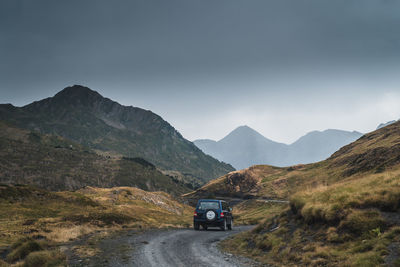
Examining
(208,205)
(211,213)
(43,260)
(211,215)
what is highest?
(208,205)

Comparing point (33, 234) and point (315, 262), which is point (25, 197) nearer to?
point (33, 234)

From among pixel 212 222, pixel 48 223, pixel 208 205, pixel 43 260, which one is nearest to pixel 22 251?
pixel 43 260

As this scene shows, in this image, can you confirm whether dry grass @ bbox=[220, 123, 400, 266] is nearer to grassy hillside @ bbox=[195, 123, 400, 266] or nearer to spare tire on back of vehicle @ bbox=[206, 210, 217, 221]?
grassy hillside @ bbox=[195, 123, 400, 266]

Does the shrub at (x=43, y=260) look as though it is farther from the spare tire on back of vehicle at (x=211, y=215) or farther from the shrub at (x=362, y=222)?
the spare tire on back of vehicle at (x=211, y=215)

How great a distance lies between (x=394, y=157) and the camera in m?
55.3

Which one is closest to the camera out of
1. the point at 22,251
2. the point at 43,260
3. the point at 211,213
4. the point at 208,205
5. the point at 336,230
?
the point at 43,260

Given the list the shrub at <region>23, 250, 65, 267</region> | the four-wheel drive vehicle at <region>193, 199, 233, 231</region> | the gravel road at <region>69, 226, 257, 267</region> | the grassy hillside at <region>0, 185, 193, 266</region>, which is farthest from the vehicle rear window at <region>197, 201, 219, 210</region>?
the shrub at <region>23, 250, 65, 267</region>

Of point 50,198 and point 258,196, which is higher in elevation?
point 50,198

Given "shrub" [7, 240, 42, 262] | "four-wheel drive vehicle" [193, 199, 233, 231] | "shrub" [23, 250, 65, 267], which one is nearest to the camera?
"shrub" [23, 250, 65, 267]

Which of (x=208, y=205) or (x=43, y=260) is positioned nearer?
(x=43, y=260)

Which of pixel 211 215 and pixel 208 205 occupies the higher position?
pixel 208 205

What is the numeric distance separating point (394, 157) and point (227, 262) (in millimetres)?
57730

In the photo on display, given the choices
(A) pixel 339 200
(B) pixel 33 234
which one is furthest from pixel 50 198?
(A) pixel 339 200

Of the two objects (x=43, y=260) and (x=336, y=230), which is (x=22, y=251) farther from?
(x=336, y=230)
